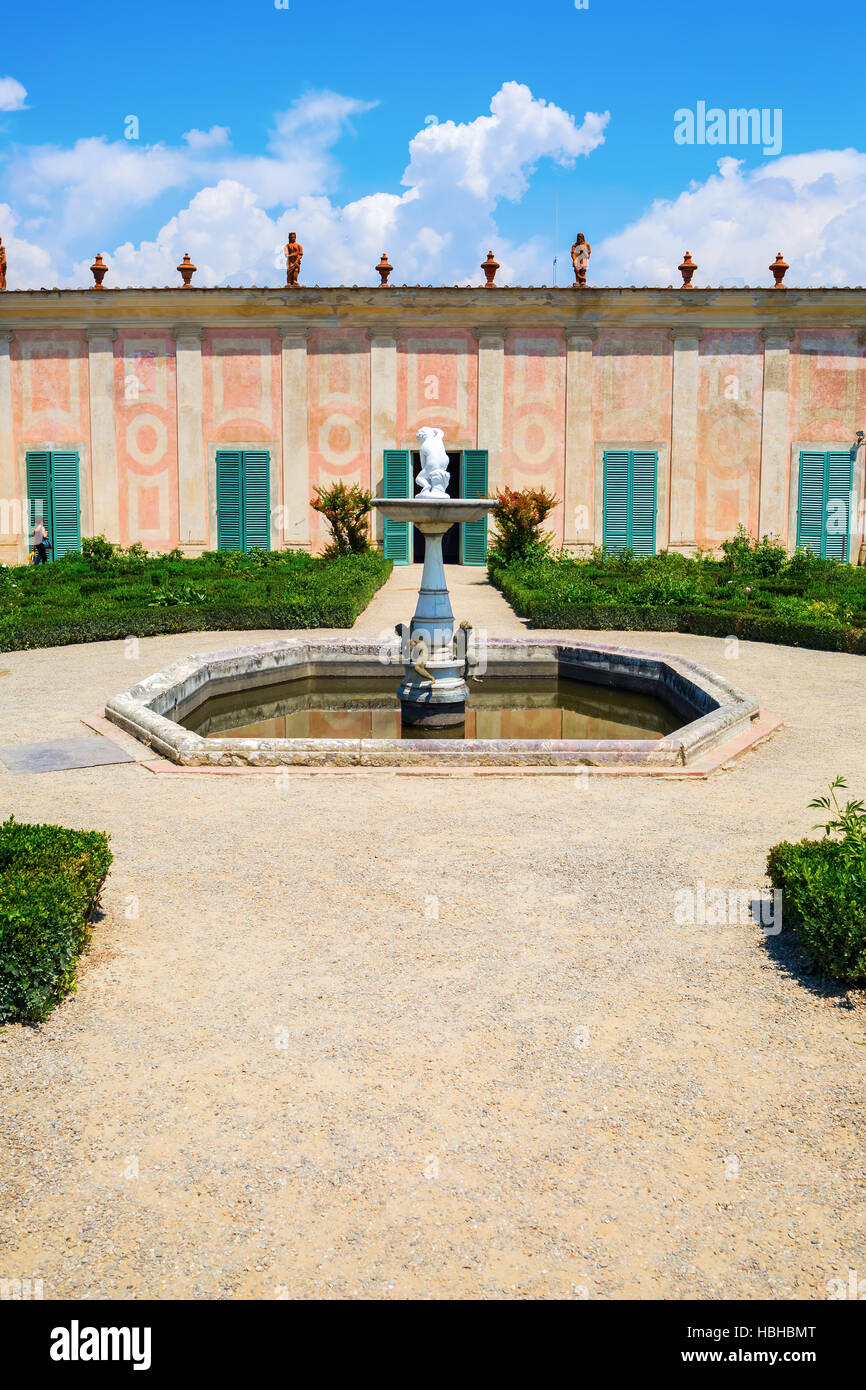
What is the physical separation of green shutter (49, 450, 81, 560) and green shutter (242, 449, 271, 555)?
140 inches

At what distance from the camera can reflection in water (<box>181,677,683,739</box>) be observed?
1017cm

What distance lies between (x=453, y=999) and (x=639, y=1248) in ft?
5.22

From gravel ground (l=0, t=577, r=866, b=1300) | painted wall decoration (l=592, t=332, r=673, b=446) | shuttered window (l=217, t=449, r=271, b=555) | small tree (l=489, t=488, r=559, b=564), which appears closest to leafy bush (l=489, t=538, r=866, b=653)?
small tree (l=489, t=488, r=559, b=564)

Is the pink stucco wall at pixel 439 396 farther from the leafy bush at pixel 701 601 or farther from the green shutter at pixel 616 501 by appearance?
the leafy bush at pixel 701 601

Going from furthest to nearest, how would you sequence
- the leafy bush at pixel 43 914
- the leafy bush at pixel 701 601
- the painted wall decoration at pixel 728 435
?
the painted wall decoration at pixel 728 435, the leafy bush at pixel 701 601, the leafy bush at pixel 43 914

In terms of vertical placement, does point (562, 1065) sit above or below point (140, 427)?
below

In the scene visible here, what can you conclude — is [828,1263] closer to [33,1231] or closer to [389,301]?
[33,1231]

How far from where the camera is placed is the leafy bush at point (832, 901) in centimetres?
471

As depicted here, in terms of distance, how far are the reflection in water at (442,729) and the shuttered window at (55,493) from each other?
512 inches

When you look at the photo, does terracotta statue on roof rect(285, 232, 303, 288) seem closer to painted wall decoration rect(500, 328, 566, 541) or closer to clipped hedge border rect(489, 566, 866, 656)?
painted wall decoration rect(500, 328, 566, 541)

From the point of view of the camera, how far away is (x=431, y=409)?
2295 cm

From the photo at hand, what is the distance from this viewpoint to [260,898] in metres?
5.71

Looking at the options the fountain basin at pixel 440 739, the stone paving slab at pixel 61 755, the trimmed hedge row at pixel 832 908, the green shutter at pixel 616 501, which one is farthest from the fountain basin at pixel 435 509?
the green shutter at pixel 616 501
